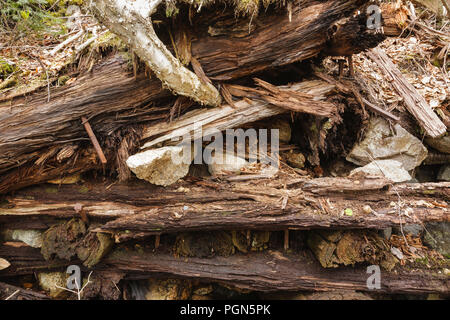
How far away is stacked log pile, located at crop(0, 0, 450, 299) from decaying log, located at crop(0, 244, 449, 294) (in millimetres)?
19

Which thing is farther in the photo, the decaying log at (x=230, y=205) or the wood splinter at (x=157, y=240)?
the wood splinter at (x=157, y=240)

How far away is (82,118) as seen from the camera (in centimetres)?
348

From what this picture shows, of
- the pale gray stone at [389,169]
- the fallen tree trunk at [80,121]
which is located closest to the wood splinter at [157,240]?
the fallen tree trunk at [80,121]

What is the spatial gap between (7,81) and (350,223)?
16.9 ft

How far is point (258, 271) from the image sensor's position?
365 centimetres

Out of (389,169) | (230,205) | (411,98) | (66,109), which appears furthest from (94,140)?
(411,98)

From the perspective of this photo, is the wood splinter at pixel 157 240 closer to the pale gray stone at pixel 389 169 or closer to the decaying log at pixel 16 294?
the decaying log at pixel 16 294

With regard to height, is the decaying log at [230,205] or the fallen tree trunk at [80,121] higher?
the fallen tree trunk at [80,121]

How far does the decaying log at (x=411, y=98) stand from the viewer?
3.96 m

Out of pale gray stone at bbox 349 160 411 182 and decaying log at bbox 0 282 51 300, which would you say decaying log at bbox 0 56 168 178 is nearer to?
decaying log at bbox 0 282 51 300

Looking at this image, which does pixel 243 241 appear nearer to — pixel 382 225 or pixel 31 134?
pixel 382 225

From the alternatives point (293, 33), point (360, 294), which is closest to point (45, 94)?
point (293, 33)

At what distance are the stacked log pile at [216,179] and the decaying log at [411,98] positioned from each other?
42mm

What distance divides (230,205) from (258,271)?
1.09 metres
